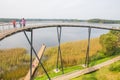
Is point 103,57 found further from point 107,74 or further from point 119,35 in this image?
point 107,74

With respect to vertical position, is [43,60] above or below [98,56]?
below

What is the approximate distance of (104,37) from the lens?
3769 centimetres

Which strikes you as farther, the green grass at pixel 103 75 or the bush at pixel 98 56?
the bush at pixel 98 56

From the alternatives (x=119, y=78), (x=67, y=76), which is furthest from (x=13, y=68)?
(x=119, y=78)

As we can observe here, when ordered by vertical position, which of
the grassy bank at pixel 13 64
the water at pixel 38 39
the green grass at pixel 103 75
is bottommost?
the water at pixel 38 39

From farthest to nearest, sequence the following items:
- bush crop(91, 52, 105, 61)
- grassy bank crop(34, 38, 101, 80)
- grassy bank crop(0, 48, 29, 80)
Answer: bush crop(91, 52, 105, 61) < grassy bank crop(34, 38, 101, 80) < grassy bank crop(0, 48, 29, 80)

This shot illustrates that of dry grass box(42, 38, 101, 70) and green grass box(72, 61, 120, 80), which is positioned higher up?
green grass box(72, 61, 120, 80)

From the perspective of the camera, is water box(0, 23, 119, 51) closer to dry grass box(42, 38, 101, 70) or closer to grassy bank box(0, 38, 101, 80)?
dry grass box(42, 38, 101, 70)

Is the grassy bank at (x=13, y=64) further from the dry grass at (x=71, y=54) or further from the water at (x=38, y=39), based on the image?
the water at (x=38, y=39)

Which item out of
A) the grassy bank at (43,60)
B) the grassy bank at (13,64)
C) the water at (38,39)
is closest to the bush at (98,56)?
the grassy bank at (43,60)

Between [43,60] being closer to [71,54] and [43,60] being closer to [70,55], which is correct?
[70,55]

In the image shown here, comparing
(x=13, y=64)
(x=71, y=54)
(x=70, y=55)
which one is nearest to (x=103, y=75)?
(x=70, y=55)

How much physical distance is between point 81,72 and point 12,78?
10.2 m

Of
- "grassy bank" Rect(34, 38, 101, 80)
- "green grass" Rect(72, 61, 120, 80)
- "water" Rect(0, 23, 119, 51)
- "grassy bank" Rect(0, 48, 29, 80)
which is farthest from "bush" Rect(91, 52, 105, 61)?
"water" Rect(0, 23, 119, 51)
